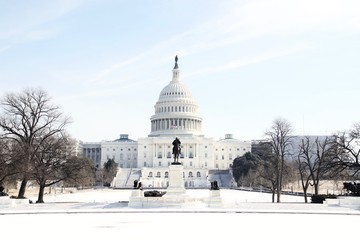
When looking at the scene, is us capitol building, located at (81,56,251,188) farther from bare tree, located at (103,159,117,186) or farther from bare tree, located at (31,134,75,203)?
bare tree, located at (31,134,75,203)

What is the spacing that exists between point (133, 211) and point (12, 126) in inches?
675

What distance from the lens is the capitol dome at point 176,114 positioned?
525 feet

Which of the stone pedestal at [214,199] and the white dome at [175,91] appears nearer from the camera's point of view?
the stone pedestal at [214,199]

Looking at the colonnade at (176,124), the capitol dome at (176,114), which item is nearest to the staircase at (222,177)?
the capitol dome at (176,114)

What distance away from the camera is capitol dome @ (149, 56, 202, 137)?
525ft

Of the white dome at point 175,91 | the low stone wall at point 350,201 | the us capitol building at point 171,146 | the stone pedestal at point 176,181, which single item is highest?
the white dome at point 175,91

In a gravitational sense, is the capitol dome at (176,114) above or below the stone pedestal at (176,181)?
above

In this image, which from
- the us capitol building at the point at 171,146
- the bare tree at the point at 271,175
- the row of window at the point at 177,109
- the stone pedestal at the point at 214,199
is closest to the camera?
the stone pedestal at the point at 214,199

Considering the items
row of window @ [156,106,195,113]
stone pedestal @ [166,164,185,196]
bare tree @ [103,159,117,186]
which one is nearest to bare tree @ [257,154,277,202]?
stone pedestal @ [166,164,185,196]

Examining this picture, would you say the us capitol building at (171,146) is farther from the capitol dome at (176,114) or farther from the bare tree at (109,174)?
the bare tree at (109,174)

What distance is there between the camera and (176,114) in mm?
159250

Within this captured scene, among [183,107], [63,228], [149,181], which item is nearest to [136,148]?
[183,107]

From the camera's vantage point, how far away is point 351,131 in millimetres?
43562

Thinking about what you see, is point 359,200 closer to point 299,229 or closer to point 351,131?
point 351,131
